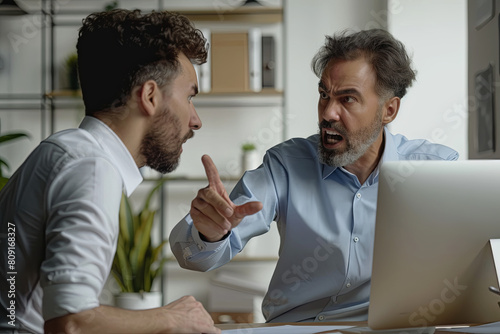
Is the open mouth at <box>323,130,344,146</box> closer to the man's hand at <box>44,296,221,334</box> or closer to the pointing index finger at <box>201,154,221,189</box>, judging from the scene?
the pointing index finger at <box>201,154,221,189</box>

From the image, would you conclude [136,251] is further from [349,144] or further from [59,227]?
[59,227]

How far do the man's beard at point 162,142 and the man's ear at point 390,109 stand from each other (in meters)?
0.82

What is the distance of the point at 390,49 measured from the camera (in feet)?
5.55

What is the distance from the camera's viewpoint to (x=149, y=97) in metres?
1.04

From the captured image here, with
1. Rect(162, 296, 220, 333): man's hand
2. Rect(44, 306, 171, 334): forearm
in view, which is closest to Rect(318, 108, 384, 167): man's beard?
Rect(162, 296, 220, 333): man's hand

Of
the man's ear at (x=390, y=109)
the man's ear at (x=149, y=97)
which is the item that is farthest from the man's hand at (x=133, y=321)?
the man's ear at (x=390, y=109)

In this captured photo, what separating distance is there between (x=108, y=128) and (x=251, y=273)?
229 centimetres

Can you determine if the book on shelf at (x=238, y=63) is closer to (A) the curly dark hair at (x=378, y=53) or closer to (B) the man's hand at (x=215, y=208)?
(A) the curly dark hair at (x=378, y=53)

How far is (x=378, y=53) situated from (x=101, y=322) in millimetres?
1208

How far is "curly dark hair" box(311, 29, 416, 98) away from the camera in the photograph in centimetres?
166

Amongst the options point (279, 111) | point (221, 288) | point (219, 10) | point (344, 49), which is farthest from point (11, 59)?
point (344, 49)

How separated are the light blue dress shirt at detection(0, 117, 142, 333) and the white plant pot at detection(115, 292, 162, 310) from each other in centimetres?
210

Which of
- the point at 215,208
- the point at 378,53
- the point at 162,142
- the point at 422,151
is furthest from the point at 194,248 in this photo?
the point at 378,53

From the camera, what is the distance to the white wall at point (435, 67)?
3.05 m
